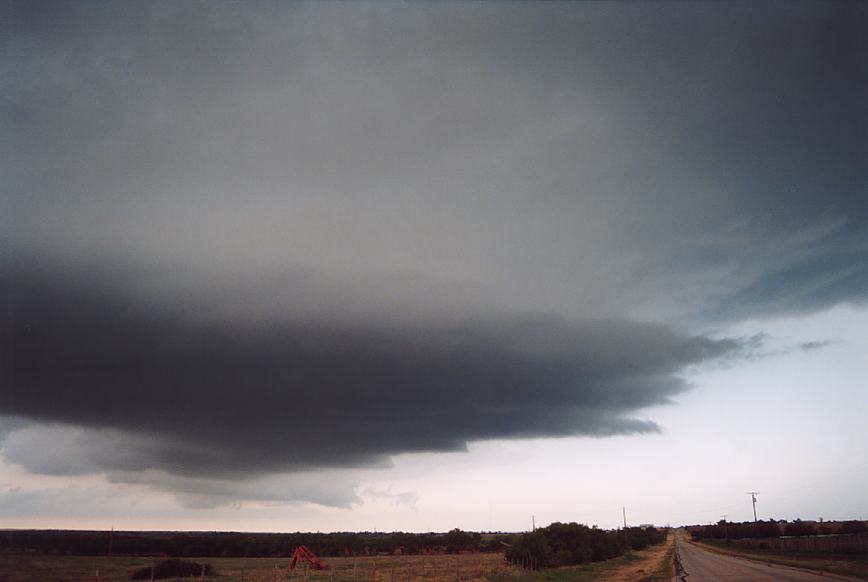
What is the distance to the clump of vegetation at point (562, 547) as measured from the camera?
253ft

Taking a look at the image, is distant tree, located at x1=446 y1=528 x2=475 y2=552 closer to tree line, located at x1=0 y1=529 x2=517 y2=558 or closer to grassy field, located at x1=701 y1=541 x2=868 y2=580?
tree line, located at x1=0 y1=529 x2=517 y2=558

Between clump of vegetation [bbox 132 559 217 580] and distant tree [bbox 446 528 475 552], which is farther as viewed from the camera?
distant tree [bbox 446 528 475 552]

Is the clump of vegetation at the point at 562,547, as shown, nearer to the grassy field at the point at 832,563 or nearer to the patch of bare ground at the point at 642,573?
the patch of bare ground at the point at 642,573

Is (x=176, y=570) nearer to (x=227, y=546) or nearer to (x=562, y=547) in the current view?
(x=562, y=547)

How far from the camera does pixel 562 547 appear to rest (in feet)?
284

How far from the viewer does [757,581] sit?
45062 mm

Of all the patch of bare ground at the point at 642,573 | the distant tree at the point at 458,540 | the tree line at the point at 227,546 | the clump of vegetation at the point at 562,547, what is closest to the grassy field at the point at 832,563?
the patch of bare ground at the point at 642,573

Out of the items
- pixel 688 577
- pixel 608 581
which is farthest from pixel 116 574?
pixel 688 577

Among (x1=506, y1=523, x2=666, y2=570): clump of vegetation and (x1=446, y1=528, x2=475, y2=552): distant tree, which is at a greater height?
(x1=506, y1=523, x2=666, y2=570): clump of vegetation

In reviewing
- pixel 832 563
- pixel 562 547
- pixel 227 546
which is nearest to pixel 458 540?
pixel 227 546

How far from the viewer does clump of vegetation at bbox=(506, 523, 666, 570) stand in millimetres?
77188

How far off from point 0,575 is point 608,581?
190 feet

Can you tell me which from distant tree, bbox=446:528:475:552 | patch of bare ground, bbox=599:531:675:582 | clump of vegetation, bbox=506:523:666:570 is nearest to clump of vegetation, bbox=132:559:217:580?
clump of vegetation, bbox=506:523:666:570

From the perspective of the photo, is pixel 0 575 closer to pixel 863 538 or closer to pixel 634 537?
pixel 863 538
